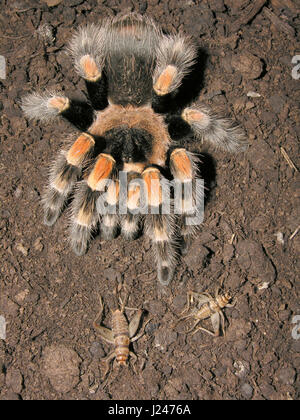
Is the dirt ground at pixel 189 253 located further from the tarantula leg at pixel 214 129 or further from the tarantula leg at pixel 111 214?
the tarantula leg at pixel 111 214

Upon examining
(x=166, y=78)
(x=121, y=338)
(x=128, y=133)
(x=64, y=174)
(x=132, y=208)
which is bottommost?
(x=121, y=338)

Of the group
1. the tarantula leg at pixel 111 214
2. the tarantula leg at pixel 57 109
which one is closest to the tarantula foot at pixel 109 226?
the tarantula leg at pixel 111 214

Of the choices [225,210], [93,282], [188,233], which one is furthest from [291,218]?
[93,282]

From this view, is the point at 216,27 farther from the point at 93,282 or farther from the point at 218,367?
the point at 218,367

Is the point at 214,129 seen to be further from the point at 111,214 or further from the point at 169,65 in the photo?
the point at 111,214

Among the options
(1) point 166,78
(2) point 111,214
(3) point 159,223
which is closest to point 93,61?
(1) point 166,78

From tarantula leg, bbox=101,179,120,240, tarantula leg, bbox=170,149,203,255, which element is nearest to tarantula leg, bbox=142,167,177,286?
tarantula leg, bbox=170,149,203,255
